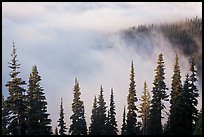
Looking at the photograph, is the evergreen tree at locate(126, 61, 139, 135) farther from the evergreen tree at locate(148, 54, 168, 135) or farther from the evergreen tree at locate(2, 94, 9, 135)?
the evergreen tree at locate(2, 94, 9, 135)

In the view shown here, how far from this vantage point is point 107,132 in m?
67.7

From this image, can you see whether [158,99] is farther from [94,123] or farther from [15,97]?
[15,97]

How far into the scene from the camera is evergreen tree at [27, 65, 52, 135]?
159 feet

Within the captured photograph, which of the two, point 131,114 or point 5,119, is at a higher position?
point 131,114

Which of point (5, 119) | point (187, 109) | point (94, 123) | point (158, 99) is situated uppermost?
point (158, 99)

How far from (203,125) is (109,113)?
36.3 m

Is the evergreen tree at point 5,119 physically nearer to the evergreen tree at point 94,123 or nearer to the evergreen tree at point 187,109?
the evergreen tree at point 94,123

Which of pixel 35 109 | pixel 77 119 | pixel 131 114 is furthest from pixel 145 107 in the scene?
pixel 35 109

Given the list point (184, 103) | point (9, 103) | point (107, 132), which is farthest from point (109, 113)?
point (9, 103)

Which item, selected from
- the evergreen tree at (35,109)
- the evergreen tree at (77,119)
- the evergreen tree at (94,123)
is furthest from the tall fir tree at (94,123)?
the evergreen tree at (35,109)

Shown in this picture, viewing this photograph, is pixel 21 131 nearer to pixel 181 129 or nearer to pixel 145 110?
pixel 181 129

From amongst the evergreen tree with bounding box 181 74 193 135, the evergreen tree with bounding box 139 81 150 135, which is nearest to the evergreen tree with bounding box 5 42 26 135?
the evergreen tree with bounding box 181 74 193 135

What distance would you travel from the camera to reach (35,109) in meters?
49.3

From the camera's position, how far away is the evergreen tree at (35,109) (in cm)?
4847
